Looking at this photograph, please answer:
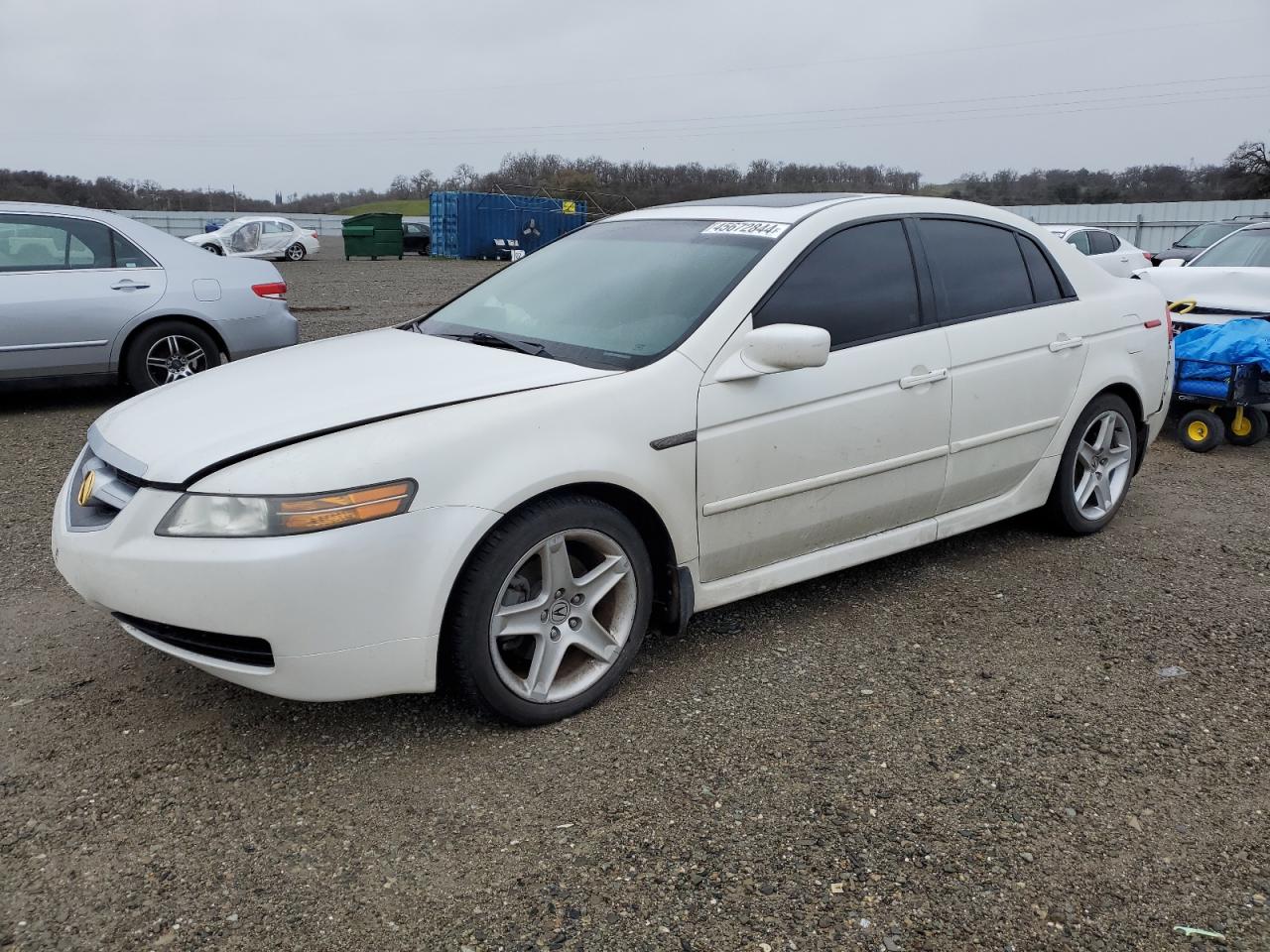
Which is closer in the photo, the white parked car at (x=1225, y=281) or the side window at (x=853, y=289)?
the side window at (x=853, y=289)

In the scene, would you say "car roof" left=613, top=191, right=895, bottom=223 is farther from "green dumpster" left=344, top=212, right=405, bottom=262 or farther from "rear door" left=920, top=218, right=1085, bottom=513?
"green dumpster" left=344, top=212, right=405, bottom=262

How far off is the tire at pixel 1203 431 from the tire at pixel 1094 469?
2.34m

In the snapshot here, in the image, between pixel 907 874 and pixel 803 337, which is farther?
pixel 803 337

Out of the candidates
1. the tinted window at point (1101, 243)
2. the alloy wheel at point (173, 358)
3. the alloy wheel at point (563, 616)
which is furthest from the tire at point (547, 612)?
the tinted window at point (1101, 243)

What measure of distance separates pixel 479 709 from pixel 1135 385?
140 inches

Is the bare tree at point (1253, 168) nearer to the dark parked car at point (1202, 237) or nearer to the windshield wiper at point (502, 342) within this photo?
the dark parked car at point (1202, 237)

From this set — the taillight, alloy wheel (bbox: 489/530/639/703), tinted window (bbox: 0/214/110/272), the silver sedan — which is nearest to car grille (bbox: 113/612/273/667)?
alloy wheel (bbox: 489/530/639/703)

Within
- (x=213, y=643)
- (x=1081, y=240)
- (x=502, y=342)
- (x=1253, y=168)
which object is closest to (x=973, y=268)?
(x=502, y=342)

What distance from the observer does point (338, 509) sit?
2.76 metres

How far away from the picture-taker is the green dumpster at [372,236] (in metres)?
33.4

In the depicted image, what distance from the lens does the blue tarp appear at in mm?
6766

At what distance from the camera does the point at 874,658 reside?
12.1 feet

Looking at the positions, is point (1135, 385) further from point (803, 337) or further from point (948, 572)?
point (803, 337)

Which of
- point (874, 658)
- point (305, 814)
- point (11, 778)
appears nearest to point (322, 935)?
point (305, 814)
